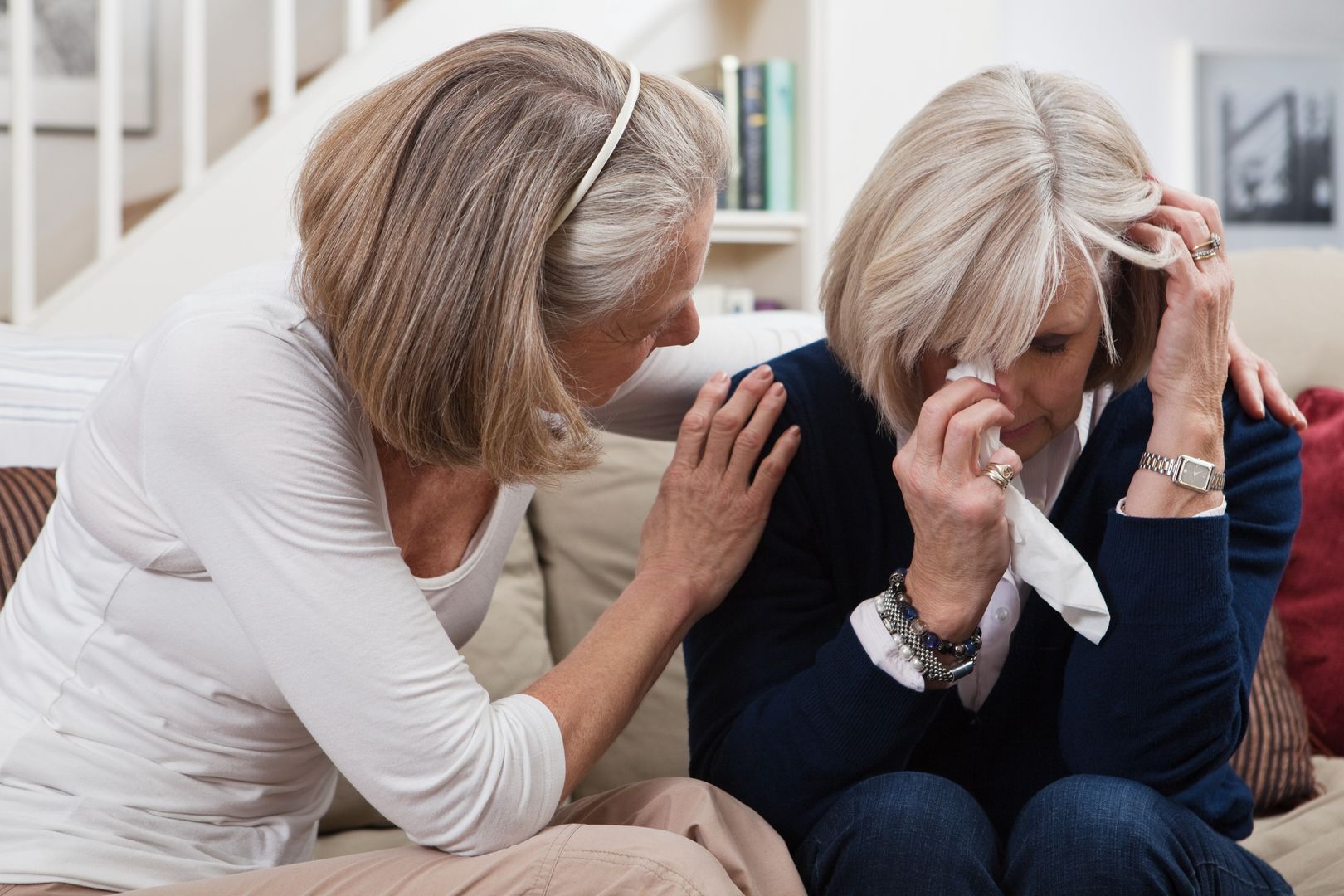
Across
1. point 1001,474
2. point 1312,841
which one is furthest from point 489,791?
point 1312,841

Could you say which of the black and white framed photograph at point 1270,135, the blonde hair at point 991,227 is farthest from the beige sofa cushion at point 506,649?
the black and white framed photograph at point 1270,135

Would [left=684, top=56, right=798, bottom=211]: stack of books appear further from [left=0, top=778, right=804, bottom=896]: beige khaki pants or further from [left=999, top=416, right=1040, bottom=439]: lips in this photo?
[left=0, top=778, right=804, bottom=896]: beige khaki pants

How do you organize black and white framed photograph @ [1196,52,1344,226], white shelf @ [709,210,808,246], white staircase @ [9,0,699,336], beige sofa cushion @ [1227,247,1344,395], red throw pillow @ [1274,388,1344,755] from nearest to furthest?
red throw pillow @ [1274,388,1344,755] < beige sofa cushion @ [1227,247,1344,395] < white staircase @ [9,0,699,336] < white shelf @ [709,210,808,246] < black and white framed photograph @ [1196,52,1344,226]

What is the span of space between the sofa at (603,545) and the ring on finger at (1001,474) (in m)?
0.61

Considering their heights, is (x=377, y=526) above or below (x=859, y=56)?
below

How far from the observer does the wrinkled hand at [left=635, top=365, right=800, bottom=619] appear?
3.59 ft

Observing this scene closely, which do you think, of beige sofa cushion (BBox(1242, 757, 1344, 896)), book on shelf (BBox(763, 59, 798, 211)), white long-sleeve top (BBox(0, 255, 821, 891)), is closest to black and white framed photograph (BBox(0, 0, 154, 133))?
book on shelf (BBox(763, 59, 798, 211))

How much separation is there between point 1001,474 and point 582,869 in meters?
0.45

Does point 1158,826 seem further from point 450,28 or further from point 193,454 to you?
point 450,28

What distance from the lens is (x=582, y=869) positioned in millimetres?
824

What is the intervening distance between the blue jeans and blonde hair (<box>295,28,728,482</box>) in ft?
1.22

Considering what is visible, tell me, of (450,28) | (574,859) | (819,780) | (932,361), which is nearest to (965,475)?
(932,361)

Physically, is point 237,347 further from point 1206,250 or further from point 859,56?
point 859,56

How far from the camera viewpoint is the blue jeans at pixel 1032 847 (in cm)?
91
